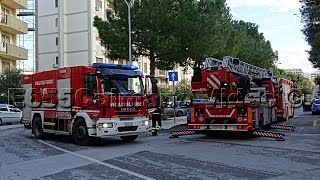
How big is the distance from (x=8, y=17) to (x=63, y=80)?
100 ft

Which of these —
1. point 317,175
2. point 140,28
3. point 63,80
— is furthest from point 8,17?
point 317,175

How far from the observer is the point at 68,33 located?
64.6 metres

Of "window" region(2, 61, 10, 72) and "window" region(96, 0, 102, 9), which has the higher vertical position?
"window" region(96, 0, 102, 9)

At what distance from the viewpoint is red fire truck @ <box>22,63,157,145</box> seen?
1515cm

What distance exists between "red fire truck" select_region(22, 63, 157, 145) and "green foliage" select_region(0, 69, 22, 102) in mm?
24879

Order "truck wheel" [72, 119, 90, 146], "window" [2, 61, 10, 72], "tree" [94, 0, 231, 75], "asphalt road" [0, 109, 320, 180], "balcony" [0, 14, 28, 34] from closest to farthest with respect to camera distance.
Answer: "asphalt road" [0, 109, 320, 180], "truck wheel" [72, 119, 90, 146], "tree" [94, 0, 231, 75], "balcony" [0, 14, 28, 34], "window" [2, 61, 10, 72]

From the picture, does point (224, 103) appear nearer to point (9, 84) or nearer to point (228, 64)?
point (228, 64)

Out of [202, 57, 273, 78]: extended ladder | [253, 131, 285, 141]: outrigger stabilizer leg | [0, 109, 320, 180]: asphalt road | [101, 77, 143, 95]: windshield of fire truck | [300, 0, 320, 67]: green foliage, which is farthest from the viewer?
[300, 0, 320, 67]: green foliage

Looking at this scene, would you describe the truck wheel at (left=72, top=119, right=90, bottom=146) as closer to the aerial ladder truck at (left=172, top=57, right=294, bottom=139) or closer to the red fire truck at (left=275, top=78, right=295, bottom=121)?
the aerial ladder truck at (left=172, top=57, right=294, bottom=139)

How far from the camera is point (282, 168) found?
10.1 meters

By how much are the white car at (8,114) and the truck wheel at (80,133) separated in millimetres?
18375

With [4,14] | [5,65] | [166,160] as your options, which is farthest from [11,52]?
[166,160]

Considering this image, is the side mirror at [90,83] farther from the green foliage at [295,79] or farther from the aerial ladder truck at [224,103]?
the green foliage at [295,79]

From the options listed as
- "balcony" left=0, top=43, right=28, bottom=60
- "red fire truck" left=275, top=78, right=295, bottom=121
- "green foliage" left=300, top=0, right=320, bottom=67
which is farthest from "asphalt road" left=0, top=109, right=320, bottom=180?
"balcony" left=0, top=43, right=28, bottom=60
